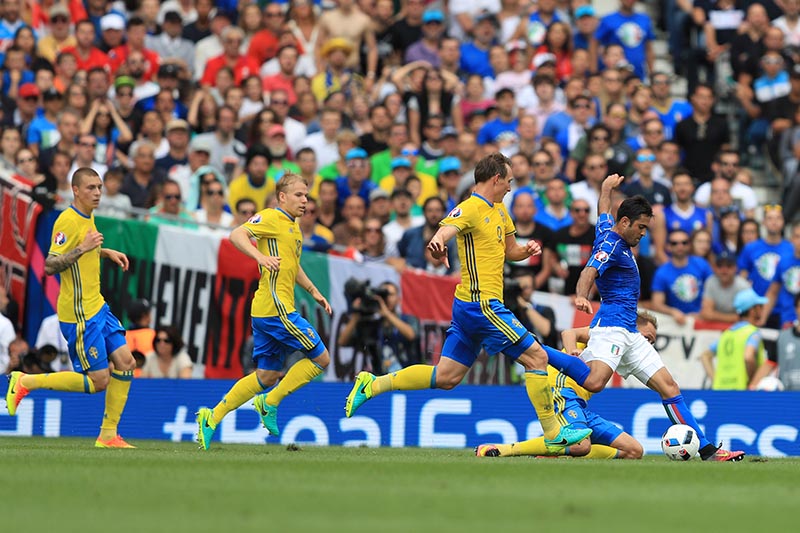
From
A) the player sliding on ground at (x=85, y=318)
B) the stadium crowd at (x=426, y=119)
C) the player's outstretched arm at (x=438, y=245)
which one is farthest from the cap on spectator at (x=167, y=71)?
the player's outstretched arm at (x=438, y=245)

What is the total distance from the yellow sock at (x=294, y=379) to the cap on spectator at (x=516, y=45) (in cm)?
1060

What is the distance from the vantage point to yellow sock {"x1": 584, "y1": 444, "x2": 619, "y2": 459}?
13.2m

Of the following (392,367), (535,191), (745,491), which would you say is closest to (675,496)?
(745,491)

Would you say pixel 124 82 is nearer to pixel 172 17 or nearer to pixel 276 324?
pixel 172 17

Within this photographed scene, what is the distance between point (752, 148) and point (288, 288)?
38.7 ft

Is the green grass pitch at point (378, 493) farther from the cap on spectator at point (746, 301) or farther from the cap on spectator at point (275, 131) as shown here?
the cap on spectator at point (275, 131)

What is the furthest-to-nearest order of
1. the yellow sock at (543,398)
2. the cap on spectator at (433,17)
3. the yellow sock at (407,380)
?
the cap on spectator at (433,17) < the yellow sock at (407,380) < the yellow sock at (543,398)

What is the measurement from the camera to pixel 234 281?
18.0 m

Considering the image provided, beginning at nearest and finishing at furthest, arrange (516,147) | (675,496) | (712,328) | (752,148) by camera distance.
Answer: (675,496) → (712,328) → (516,147) → (752,148)

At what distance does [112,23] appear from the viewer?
74.9ft

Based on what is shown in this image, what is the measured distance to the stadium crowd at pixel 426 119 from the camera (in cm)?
1927

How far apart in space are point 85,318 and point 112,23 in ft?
33.3

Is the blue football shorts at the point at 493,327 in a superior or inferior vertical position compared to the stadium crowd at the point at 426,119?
inferior

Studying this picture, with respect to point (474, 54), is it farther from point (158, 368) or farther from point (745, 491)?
point (745, 491)
